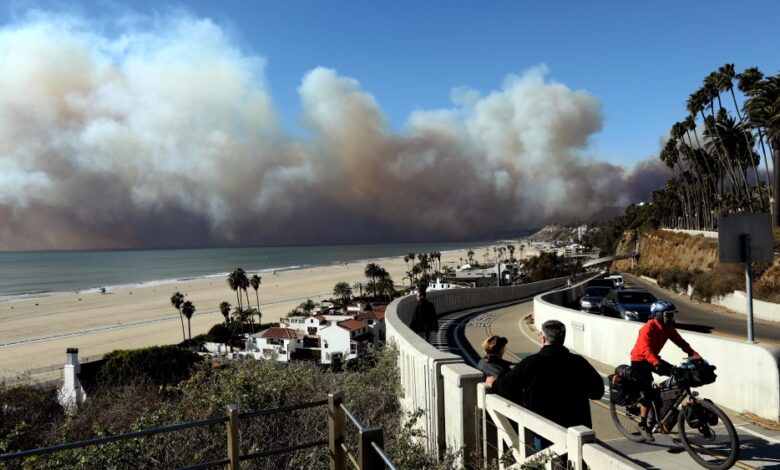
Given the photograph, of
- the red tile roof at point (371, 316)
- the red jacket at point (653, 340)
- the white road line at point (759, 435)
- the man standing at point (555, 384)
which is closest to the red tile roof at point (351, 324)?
the red tile roof at point (371, 316)

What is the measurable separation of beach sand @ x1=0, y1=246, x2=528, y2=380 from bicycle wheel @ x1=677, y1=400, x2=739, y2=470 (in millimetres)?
40219

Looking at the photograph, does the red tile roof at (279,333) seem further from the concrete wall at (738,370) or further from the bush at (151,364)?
the concrete wall at (738,370)

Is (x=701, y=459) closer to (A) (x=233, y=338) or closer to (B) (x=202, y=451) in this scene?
(B) (x=202, y=451)

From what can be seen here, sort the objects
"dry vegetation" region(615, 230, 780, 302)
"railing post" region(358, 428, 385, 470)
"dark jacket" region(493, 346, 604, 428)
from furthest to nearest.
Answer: "dry vegetation" region(615, 230, 780, 302)
"dark jacket" region(493, 346, 604, 428)
"railing post" region(358, 428, 385, 470)

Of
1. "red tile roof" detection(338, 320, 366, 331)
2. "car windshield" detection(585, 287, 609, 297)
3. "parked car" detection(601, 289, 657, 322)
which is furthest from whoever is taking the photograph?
"red tile roof" detection(338, 320, 366, 331)

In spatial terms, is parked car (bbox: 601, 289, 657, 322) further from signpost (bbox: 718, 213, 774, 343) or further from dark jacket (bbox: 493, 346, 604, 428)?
dark jacket (bbox: 493, 346, 604, 428)

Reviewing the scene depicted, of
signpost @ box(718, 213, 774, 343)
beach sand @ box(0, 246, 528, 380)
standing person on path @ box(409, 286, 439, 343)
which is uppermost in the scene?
signpost @ box(718, 213, 774, 343)

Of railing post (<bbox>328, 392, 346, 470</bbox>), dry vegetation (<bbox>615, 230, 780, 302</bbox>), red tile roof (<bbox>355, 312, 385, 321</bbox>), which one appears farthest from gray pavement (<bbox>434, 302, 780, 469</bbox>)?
red tile roof (<bbox>355, 312, 385, 321</bbox>)

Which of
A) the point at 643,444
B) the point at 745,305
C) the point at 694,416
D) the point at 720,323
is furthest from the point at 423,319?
the point at 745,305

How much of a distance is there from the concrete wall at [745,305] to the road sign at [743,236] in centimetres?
1793

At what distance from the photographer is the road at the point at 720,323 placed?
57.8 feet

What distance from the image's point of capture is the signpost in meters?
8.04

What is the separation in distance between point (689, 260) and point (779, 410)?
44.1 metres

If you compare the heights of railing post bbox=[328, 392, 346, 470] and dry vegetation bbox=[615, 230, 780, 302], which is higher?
railing post bbox=[328, 392, 346, 470]
